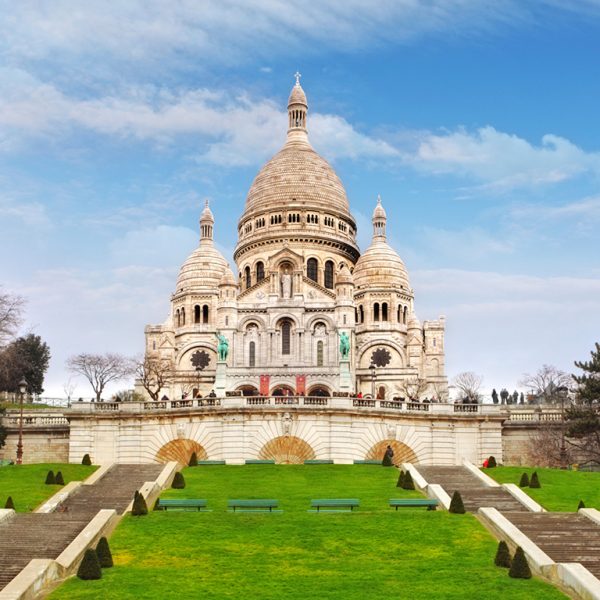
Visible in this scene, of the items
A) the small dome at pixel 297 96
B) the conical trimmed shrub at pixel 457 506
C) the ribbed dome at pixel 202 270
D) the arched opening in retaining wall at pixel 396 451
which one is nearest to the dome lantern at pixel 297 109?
the small dome at pixel 297 96

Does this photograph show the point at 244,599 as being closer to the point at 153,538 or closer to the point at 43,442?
the point at 153,538

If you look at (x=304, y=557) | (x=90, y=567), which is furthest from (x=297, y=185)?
(x=90, y=567)

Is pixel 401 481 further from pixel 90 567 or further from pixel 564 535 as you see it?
pixel 90 567

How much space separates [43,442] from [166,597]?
1391 inches

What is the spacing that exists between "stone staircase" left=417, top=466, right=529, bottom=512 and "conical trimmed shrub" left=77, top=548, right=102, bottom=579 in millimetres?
14989

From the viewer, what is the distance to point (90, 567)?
96.0ft

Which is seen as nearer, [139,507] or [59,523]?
[59,523]

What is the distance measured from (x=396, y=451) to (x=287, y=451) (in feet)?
19.8

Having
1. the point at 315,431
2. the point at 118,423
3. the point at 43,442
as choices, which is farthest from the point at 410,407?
the point at 43,442

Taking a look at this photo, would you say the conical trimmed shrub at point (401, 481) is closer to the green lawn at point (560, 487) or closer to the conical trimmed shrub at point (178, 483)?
→ the green lawn at point (560, 487)

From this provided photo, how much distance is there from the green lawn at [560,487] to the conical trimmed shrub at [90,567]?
1831cm

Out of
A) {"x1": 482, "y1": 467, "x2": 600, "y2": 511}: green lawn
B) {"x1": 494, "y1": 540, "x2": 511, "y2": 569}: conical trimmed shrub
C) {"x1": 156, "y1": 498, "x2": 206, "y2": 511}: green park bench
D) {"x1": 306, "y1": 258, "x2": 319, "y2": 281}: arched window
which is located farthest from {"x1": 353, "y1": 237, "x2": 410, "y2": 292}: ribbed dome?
{"x1": 494, "y1": 540, "x2": 511, "y2": 569}: conical trimmed shrub

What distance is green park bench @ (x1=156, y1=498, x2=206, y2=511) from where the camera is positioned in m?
38.6

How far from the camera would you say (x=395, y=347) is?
112062 millimetres
